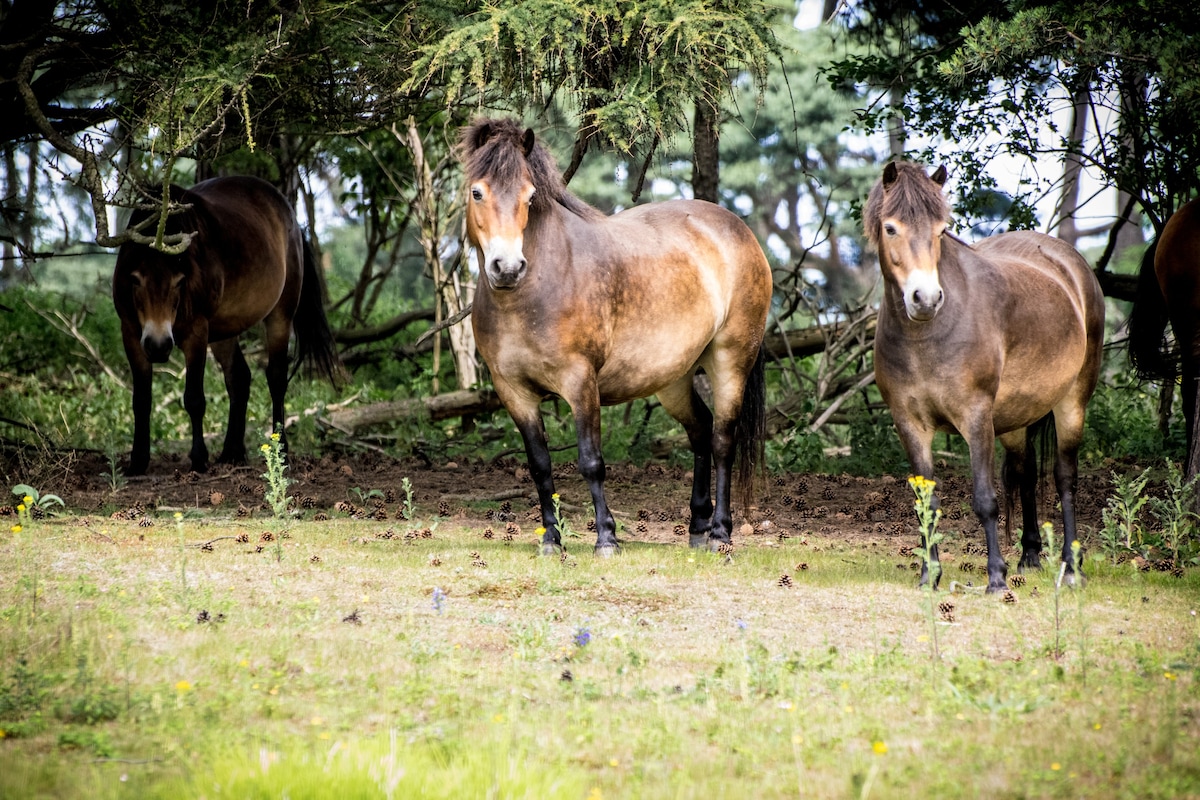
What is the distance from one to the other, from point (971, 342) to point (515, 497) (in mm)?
4015

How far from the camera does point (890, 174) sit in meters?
5.66

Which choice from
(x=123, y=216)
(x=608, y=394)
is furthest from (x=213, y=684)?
(x=123, y=216)

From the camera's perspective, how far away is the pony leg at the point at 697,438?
7.12 meters

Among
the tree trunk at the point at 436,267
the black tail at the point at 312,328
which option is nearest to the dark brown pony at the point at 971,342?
the black tail at the point at 312,328

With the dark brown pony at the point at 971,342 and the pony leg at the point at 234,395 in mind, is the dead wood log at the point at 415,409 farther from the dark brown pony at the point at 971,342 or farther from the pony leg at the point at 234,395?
the dark brown pony at the point at 971,342

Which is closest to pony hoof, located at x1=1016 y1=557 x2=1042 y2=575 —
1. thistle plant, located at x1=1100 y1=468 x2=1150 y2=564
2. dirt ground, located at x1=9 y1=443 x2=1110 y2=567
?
thistle plant, located at x1=1100 y1=468 x2=1150 y2=564

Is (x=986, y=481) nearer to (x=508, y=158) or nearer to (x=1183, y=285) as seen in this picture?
(x=508, y=158)

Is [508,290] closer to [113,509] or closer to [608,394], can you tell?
[608,394]

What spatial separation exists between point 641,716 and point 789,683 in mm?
603

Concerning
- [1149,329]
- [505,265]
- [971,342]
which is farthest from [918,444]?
[1149,329]

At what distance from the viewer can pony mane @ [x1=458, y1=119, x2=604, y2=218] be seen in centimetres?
600

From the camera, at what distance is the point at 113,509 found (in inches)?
297

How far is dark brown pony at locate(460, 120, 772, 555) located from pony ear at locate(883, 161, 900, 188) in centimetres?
144

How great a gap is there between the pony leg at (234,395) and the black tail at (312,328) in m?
A: 0.66
